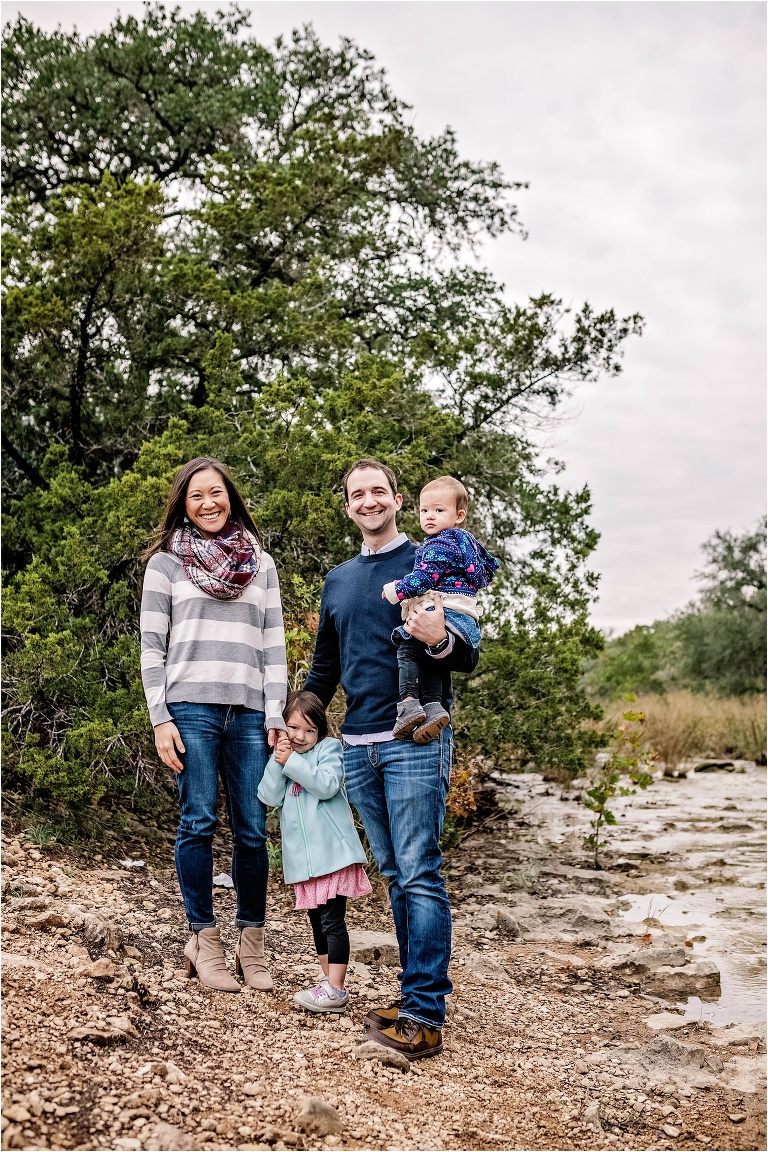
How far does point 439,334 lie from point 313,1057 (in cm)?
604

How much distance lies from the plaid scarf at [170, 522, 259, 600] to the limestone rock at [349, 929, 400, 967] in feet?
6.03

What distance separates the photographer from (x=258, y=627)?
12.5 feet

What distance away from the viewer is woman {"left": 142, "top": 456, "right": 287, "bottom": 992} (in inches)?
142

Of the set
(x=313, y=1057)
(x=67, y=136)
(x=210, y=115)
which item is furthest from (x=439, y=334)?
(x=313, y=1057)

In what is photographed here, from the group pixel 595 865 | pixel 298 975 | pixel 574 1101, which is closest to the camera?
pixel 574 1101

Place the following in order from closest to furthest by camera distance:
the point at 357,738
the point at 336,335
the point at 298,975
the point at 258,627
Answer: the point at 357,738
the point at 258,627
the point at 298,975
the point at 336,335

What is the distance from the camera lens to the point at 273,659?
12.5ft

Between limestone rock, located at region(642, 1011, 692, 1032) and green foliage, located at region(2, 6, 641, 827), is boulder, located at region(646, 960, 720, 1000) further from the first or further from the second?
green foliage, located at region(2, 6, 641, 827)

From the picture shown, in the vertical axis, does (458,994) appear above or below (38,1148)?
below

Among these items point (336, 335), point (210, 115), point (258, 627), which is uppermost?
point (210, 115)

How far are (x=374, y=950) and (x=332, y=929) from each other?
3.47ft

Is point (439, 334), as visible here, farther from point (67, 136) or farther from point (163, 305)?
point (67, 136)

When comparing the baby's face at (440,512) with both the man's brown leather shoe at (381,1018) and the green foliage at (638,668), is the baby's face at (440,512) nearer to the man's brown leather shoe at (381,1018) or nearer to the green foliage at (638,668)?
the man's brown leather shoe at (381,1018)

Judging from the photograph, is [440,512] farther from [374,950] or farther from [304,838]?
[374,950]
